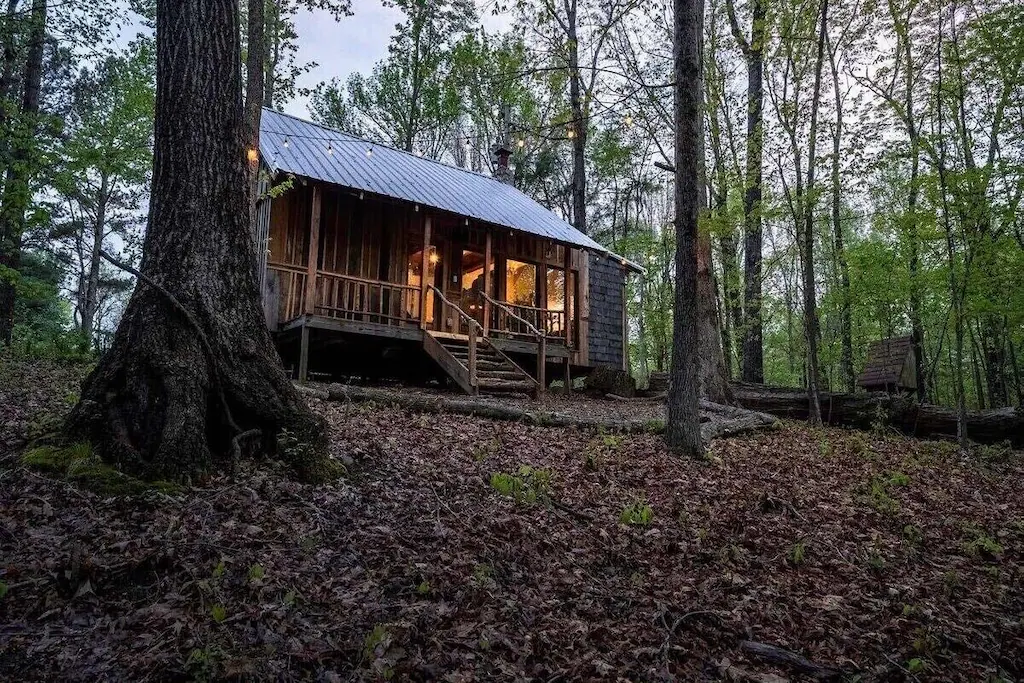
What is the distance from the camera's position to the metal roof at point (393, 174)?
1204 cm

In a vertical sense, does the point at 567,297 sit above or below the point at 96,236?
below

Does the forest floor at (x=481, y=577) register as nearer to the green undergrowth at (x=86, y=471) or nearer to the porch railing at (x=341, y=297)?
the green undergrowth at (x=86, y=471)

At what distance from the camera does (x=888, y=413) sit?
36.2ft

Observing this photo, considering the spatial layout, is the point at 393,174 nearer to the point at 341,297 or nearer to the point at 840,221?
the point at 341,297

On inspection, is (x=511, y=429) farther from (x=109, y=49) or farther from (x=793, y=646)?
(x=109, y=49)

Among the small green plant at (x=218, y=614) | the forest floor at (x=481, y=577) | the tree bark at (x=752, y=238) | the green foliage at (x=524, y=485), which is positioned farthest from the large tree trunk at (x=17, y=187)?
the tree bark at (x=752, y=238)

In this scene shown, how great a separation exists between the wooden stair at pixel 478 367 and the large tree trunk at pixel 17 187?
6946mm

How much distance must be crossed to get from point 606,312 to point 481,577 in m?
14.4

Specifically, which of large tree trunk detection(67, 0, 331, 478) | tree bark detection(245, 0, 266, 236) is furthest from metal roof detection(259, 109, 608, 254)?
large tree trunk detection(67, 0, 331, 478)

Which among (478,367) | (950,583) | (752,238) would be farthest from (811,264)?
(950,583)

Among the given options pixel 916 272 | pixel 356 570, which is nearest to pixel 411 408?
pixel 356 570

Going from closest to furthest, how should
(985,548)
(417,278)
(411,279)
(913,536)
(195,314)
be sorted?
(195,314)
(985,548)
(913,536)
(411,279)
(417,278)

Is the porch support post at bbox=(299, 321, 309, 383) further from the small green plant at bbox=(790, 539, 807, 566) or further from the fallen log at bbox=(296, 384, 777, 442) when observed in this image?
the small green plant at bbox=(790, 539, 807, 566)

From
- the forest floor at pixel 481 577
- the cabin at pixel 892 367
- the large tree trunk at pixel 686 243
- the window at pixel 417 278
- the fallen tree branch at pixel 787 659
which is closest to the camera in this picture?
the forest floor at pixel 481 577
